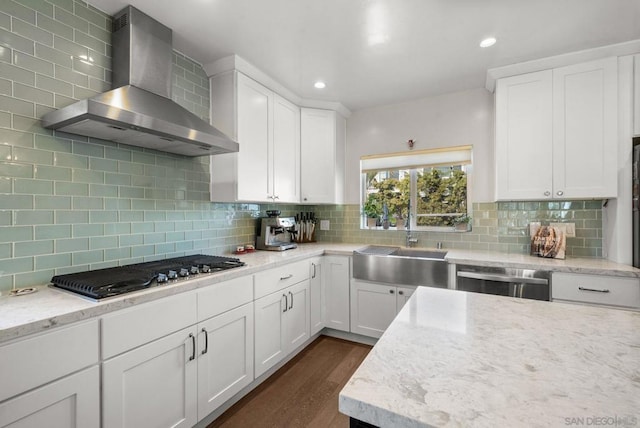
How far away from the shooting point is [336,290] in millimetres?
2900

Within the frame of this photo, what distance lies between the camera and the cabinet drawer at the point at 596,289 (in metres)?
1.90

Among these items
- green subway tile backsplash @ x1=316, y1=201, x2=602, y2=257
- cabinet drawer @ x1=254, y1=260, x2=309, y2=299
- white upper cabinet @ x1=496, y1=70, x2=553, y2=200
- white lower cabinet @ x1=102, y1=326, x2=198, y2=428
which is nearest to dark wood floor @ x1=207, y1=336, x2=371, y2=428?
white lower cabinet @ x1=102, y1=326, x2=198, y2=428

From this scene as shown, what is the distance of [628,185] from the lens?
83.9 inches

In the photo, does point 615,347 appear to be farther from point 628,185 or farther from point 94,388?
point 628,185

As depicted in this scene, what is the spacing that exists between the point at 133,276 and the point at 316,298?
1646 millimetres

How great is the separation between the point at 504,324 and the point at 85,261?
2.07m

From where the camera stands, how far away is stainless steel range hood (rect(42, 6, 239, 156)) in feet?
4.71

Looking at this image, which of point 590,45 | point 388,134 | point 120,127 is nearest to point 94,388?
point 120,127

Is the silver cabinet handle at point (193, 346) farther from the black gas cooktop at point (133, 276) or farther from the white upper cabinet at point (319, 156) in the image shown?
the white upper cabinet at point (319, 156)

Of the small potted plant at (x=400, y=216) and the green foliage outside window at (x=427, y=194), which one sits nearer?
the green foliage outside window at (x=427, y=194)

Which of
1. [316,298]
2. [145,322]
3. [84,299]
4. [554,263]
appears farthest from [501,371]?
[316,298]

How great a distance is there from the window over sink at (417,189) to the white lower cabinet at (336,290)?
2.55 feet

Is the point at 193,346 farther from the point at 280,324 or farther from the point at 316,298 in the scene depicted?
the point at 316,298

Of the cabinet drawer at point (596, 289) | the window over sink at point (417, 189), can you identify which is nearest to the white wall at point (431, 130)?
the window over sink at point (417, 189)
